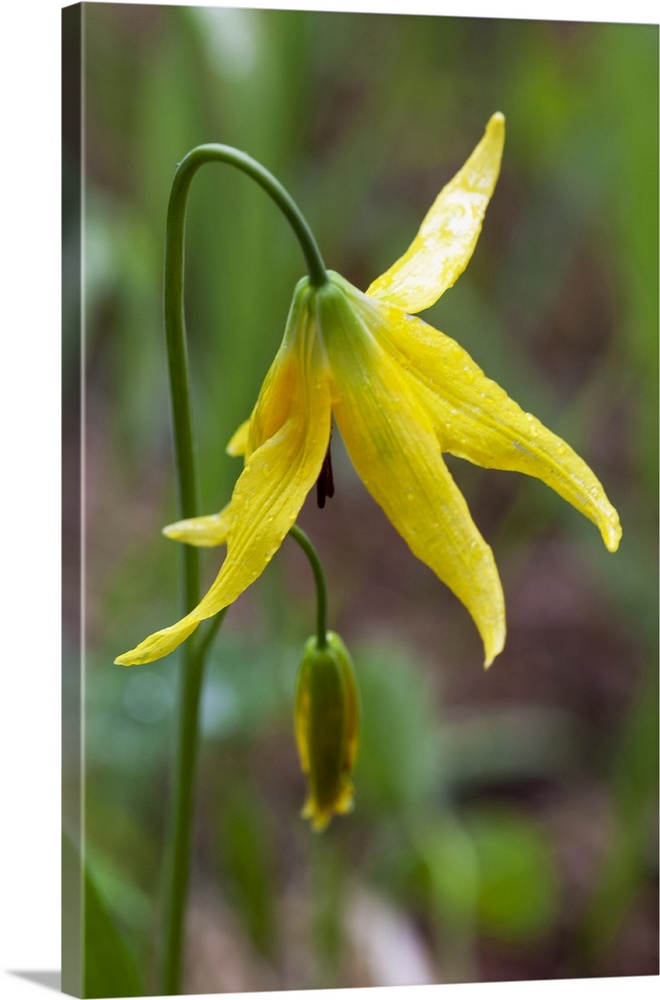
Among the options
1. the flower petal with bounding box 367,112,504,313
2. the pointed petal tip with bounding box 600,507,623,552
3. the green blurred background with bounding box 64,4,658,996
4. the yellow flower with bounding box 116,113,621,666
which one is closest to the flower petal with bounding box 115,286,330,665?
the yellow flower with bounding box 116,113,621,666

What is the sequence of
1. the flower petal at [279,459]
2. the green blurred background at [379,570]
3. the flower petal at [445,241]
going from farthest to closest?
the green blurred background at [379,570], the flower petal at [445,241], the flower petal at [279,459]

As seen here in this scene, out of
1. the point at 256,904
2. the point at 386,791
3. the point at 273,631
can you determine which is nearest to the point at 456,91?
the point at 273,631

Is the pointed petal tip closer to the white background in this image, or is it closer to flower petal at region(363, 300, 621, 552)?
flower petal at region(363, 300, 621, 552)

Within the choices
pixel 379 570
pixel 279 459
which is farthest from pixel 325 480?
pixel 379 570

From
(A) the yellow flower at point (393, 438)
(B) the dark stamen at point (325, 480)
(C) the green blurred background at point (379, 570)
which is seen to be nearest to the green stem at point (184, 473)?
(A) the yellow flower at point (393, 438)
